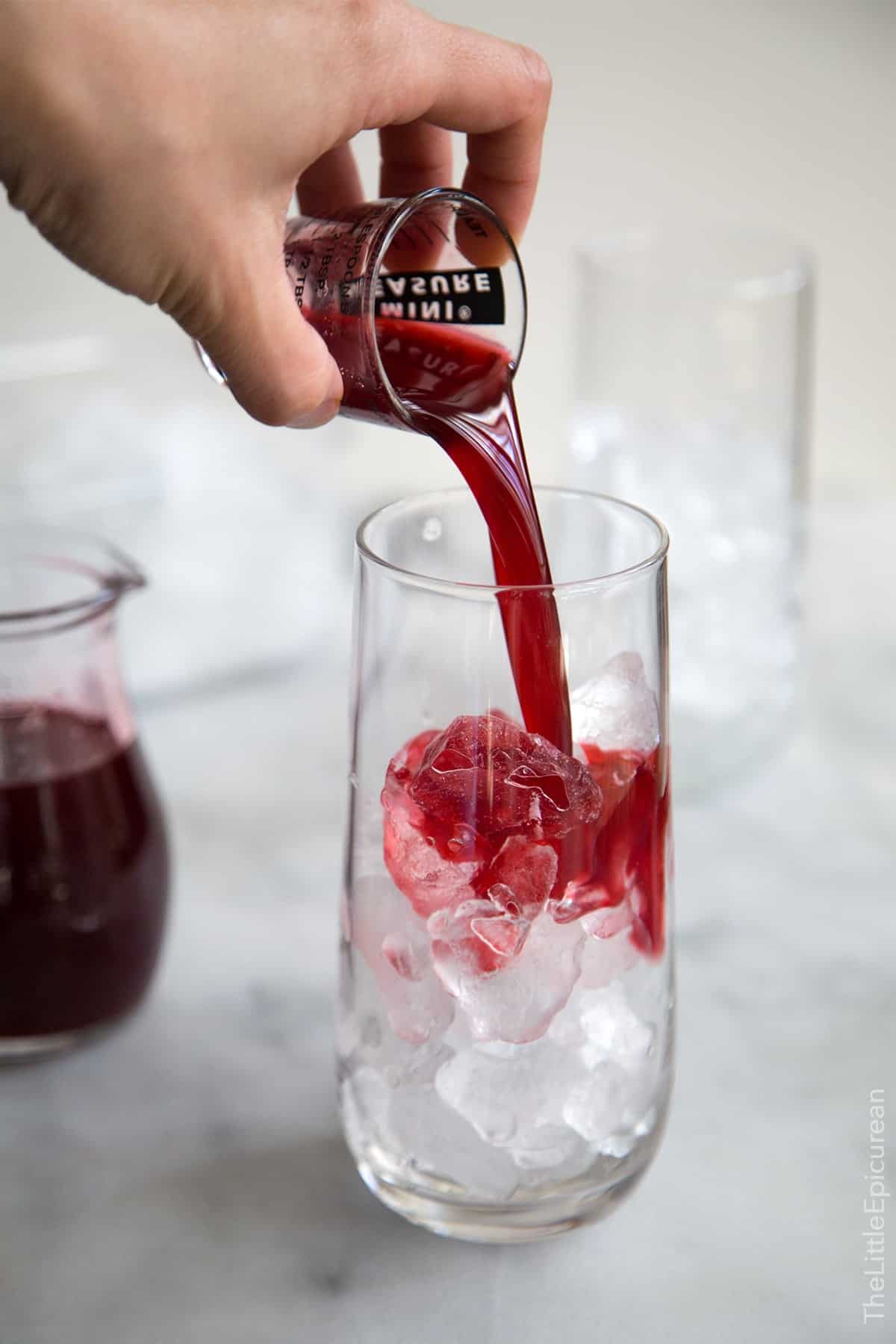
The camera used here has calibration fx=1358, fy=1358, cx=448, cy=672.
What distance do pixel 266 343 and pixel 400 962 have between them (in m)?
0.32

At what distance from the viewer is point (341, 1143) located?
0.86m

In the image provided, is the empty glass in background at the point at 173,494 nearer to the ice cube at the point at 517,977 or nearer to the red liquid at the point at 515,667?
the red liquid at the point at 515,667

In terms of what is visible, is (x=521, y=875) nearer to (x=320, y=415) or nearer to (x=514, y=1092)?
(x=514, y=1092)

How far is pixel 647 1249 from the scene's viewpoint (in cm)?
78

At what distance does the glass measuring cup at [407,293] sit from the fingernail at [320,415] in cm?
1

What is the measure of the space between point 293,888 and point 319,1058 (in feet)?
0.66

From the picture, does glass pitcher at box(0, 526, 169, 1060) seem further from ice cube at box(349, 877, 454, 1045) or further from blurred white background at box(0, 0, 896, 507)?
blurred white background at box(0, 0, 896, 507)

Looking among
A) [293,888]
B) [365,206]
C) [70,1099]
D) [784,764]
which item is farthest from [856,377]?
[70,1099]

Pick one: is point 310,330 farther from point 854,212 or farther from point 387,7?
point 854,212

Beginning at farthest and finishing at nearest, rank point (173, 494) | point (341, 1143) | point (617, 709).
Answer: point (173, 494), point (341, 1143), point (617, 709)

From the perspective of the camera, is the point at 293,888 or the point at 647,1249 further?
the point at 293,888

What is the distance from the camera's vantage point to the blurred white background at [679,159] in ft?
4.95

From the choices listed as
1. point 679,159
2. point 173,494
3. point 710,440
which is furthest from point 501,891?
point 679,159

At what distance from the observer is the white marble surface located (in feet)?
2.45
